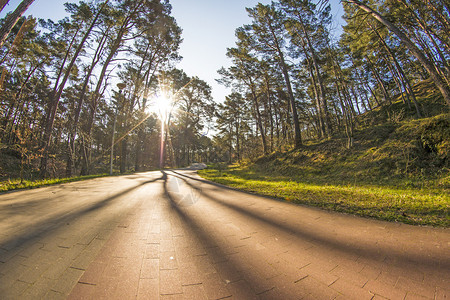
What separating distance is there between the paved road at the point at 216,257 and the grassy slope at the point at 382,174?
925 millimetres

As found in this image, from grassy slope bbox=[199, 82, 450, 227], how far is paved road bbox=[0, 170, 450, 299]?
3.04ft

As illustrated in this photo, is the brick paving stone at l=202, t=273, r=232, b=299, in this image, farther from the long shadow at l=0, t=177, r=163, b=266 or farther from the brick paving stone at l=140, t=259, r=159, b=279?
the long shadow at l=0, t=177, r=163, b=266

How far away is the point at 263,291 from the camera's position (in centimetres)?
140

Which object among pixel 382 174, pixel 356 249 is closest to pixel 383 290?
pixel 356 249

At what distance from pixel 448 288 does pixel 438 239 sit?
126cm

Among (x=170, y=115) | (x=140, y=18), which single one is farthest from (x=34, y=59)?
(x=170, y=115)

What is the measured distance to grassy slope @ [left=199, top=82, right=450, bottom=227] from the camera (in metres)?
3.53

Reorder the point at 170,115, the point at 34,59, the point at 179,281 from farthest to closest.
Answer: the point at 170,115
the point at 34,59
the point at 179,281

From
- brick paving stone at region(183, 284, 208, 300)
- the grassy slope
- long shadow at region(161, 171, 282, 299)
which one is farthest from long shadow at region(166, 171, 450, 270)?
brick paving stone at region(183, 284, 208, 300)

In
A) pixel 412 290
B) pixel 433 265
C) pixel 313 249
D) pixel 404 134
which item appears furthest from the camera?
pixel 404 134

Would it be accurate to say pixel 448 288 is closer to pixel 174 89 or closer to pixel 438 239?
pixel 438 239

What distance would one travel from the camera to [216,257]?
1.92 metres

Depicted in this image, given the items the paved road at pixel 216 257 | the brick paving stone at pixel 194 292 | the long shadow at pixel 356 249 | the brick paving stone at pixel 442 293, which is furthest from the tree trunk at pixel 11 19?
the brick paving stone at pixel 442 293

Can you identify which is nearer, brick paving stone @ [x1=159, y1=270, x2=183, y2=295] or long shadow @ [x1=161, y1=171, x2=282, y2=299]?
brick paving stone @ [x1=159, y1=270, x2=183, y2=295]
